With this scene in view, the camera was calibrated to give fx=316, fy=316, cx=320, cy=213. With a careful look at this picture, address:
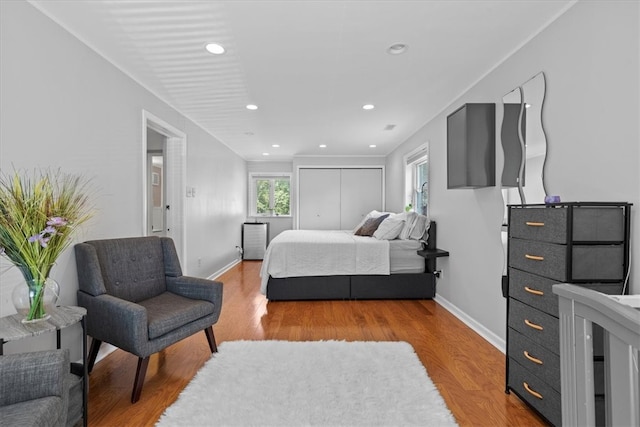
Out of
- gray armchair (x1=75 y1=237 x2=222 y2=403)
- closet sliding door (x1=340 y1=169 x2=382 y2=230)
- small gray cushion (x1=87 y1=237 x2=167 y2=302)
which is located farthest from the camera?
closet sliding door (x1=340 y1=169 x2=382 y2=230)

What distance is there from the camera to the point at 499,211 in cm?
262

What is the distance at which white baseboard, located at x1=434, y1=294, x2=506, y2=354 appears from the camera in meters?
2.60

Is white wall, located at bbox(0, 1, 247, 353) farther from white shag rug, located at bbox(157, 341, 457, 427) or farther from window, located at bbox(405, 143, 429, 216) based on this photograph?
window, located at bbox(405, 143, 429, 216)

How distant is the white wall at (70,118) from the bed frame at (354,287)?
176cm

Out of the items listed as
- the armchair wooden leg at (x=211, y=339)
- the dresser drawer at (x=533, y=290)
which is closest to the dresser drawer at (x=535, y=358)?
the dresser drawer at (x=533, y=290)

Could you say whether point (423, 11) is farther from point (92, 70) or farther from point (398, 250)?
point (398, 250)

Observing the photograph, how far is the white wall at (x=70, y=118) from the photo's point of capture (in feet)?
5.75

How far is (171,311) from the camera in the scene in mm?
2111

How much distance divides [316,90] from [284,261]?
200cm

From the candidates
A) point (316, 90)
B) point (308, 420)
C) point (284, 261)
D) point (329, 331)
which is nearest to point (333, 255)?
point (284, 261)

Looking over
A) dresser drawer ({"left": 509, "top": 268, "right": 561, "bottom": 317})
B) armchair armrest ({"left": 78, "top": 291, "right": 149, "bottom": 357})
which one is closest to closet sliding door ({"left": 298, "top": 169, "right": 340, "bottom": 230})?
armchair armrest ({"left": 78, "top": 291, "right": 149, "bottom": 357})

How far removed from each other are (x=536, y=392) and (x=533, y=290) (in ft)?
1.77

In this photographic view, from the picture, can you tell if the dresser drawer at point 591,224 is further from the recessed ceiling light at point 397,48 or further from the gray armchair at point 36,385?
the gray armchair at point 36,385

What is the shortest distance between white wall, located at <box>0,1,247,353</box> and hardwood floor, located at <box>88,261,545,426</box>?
0.63 metres
